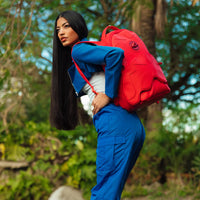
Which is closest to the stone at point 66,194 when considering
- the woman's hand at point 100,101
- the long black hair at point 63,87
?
the long black hair at point 63,87

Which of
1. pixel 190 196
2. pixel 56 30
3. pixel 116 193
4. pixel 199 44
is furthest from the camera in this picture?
pixel 199 44

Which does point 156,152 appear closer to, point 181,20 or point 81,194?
point 81,194

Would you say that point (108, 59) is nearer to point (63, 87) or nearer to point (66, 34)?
point (66, 34)

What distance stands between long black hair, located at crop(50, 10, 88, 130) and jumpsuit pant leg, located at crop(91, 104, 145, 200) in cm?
48

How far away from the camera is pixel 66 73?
226 cm

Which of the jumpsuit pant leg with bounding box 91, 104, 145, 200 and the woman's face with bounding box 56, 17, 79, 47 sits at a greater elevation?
the woman's face with bounding box 56, 17, 79, 47

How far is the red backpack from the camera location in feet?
6.01

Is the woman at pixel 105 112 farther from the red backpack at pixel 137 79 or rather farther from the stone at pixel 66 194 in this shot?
the stone at pixel 66 194

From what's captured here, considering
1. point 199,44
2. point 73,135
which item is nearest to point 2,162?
point 73,135

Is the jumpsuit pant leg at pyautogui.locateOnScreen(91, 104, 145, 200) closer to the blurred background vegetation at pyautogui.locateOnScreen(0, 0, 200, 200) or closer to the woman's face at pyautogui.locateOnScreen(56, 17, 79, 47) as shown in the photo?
the woman's face at pyautogui.locateOnScreen(56, 17, 79, 47)

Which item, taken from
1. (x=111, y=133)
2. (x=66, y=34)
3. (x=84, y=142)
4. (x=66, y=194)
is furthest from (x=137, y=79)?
(x=84, y=142)

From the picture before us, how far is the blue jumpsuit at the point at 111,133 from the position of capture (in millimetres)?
1787

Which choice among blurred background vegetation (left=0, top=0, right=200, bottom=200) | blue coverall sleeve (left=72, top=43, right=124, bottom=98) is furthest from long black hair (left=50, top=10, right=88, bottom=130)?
blurred background vegetation (left=0, top=0, right=200, bottom=200)

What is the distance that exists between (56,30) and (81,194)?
12.5 ft
